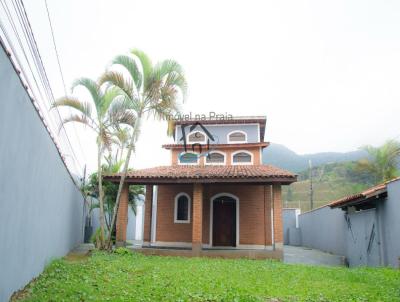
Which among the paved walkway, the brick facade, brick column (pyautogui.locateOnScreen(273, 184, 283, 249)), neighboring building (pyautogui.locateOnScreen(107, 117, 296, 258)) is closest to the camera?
brick column (pyautogui.locateOnScreen(273, 184, 283, 249))

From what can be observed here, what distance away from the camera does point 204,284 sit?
21.2 ft

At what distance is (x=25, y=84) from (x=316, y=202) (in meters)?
37.8

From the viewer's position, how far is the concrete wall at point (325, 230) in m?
16.3

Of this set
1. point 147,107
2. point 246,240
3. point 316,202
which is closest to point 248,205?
point 246,240

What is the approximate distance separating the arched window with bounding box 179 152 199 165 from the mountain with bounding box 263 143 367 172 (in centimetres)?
6614

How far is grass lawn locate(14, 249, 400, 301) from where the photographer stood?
5.33m

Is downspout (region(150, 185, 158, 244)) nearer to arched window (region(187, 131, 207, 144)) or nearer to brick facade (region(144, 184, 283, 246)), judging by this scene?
brick facade (region(144, 184, 283, 246))

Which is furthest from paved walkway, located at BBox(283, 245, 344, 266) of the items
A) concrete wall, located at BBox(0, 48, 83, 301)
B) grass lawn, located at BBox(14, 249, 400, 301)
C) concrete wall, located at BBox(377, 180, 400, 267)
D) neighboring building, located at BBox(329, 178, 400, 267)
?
concrete wall, located at BBox(0, 48, 83, 301)

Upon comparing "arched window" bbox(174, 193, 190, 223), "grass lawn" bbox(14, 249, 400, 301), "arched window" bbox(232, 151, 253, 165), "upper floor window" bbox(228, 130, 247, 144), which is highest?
"upper floor window" bbox(228, 130, 247, 144)

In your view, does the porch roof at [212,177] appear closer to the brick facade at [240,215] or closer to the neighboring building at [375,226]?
the brick facade at [240,215]

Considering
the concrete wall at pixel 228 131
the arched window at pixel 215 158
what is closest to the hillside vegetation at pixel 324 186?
the concrete wall at pixel 228 131

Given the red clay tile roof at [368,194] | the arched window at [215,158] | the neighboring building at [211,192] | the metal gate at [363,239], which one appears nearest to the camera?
the red clay tile roof at [368,194]

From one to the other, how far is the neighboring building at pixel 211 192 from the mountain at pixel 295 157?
216 feet

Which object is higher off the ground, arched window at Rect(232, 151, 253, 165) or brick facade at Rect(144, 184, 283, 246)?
arched window at Rect(232, 151, 253, 165)
